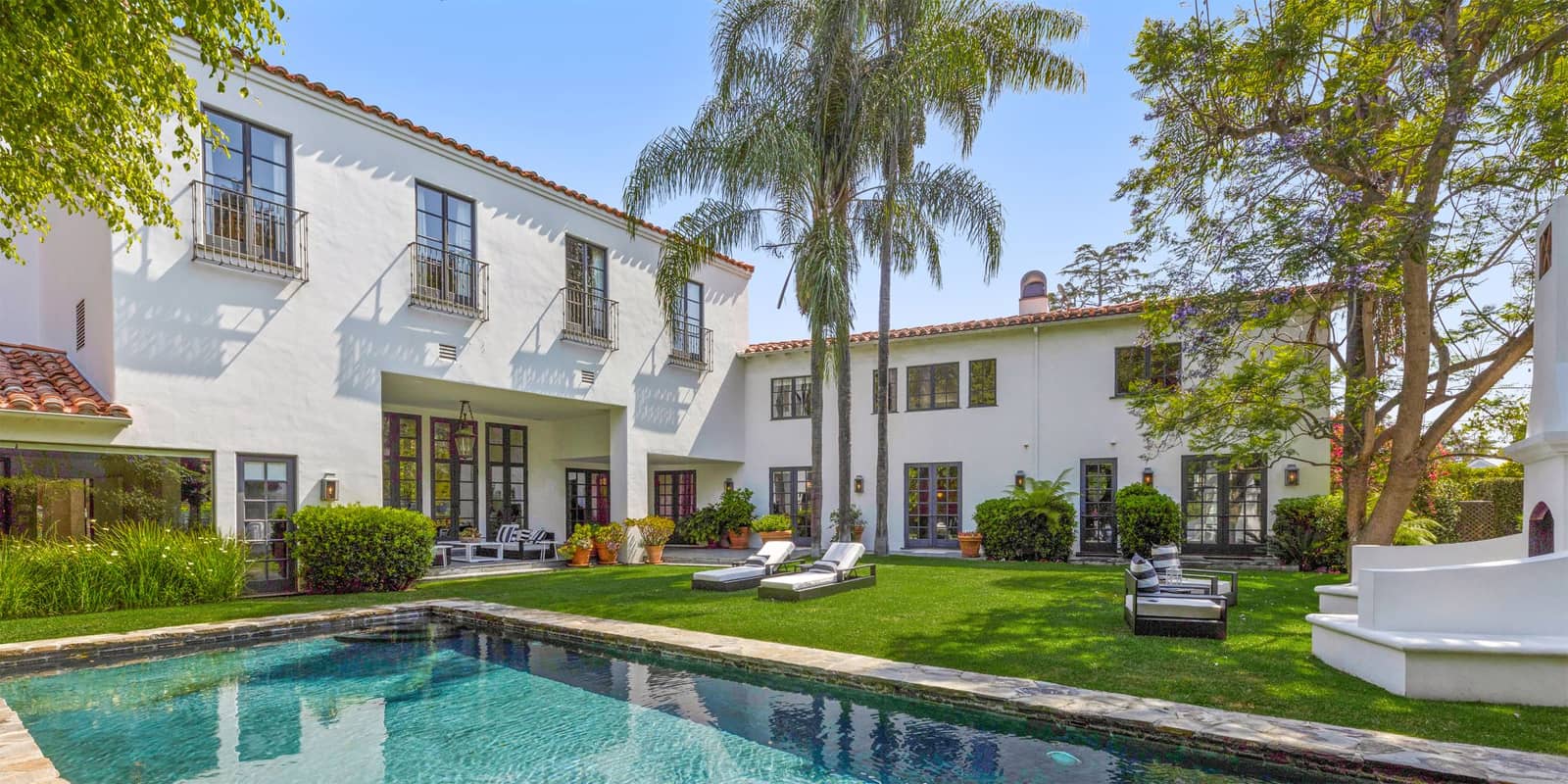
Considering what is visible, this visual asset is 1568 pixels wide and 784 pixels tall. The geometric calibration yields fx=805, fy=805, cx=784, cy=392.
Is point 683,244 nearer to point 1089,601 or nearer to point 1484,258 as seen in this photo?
point 1089,601

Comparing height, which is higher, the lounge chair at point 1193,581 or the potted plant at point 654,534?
the lounge chair at point 1193,581

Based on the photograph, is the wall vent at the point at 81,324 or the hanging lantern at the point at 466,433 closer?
the wall vent at the point at 81,324

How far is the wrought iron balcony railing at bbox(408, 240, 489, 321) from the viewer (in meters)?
13.5

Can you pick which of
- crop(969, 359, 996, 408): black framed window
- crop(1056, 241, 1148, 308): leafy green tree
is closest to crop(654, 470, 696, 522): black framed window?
crop(969, 359, 996, 408): black framed window

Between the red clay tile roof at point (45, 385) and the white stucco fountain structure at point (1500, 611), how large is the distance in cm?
1349

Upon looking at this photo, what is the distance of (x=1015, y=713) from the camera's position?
6152 mm

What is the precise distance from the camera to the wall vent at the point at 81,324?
1071 cm

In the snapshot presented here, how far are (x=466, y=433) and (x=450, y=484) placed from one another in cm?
185

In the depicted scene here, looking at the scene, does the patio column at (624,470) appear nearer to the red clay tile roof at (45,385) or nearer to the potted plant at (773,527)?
the potted plant at (773,527)

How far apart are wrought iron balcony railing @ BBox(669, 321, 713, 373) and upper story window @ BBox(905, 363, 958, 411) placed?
16.2 feet

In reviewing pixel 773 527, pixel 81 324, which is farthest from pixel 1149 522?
pixel 81 324

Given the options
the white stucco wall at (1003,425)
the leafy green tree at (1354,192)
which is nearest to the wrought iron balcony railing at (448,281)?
the white stucco wall at (1003,425)

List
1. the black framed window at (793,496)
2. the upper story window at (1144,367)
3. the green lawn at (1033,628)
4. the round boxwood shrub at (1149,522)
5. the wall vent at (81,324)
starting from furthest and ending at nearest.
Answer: the black framed window at (793,496), the upper story window at (1144,367), the round boxwood shrub at (1149,522), the wall vent at (81,324), the green lawn at (1033,628)

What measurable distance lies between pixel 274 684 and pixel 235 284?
20.4ft
